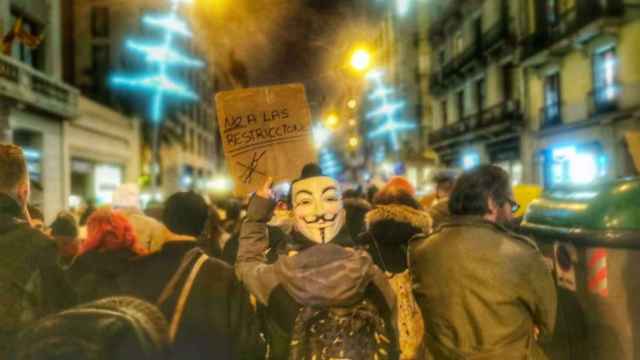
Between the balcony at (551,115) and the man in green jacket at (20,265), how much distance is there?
26783mm

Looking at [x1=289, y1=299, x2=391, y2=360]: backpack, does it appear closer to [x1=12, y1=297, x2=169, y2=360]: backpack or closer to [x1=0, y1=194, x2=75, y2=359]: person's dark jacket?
[x1=12, y1=297, x2=169, y2=360]: backpack

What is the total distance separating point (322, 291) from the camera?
318 cm

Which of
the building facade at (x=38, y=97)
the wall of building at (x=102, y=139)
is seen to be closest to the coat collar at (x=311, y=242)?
the building facade at (x=38, y=97)

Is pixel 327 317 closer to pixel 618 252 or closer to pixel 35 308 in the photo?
pixel 35 308

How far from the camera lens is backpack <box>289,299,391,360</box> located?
125 inches

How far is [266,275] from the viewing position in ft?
11.2

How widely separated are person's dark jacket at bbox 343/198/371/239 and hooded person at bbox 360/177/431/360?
2.14 meters

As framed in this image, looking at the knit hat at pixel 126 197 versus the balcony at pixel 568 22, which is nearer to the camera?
the knit hat at pixel 126 197

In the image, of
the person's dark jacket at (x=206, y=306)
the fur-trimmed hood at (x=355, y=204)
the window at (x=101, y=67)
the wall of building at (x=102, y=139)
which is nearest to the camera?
the person's dark jacket at (x=206, y=306)

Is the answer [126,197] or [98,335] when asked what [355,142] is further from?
[98,335]

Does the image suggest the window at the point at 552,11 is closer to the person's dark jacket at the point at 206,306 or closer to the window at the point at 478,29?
the window at the point at 478,29

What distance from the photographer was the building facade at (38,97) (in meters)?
19.4

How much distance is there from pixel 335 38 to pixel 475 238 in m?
25.5

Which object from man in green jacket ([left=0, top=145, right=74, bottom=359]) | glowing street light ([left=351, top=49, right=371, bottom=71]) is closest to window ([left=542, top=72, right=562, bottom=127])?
glowing street light ([left=351, top=49, right=371, bottom=71])
